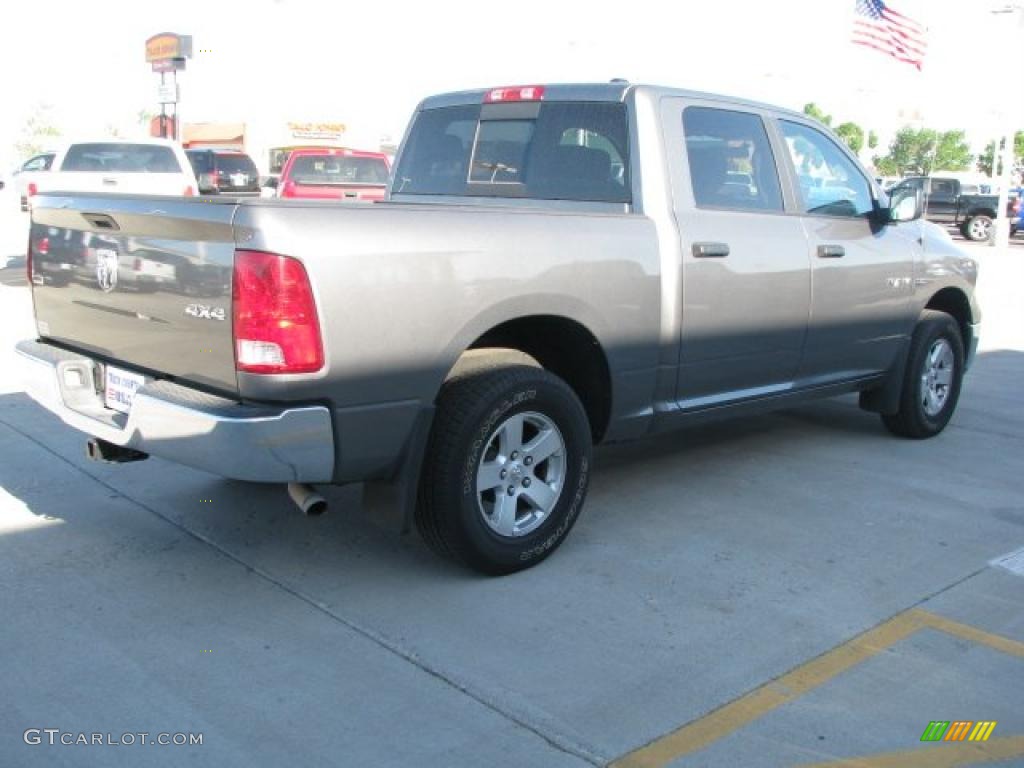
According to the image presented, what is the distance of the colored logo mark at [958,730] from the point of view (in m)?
3.13

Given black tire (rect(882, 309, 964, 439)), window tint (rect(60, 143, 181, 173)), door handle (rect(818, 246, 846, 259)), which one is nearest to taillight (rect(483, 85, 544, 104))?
door handle (rect(818, 246, 846, 259))

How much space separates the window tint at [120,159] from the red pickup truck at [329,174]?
2.30 metres

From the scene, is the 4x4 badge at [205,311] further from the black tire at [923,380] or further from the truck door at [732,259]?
the black tire at [923,380]

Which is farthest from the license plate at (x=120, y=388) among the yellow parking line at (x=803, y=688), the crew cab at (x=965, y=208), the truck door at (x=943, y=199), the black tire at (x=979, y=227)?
the truck door at (x=943, y=199)

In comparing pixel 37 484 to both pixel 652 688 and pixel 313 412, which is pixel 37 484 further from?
pixel 652 688

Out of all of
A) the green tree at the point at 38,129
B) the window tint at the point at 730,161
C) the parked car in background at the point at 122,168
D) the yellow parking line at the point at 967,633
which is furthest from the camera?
the green tree at the point at 38,129

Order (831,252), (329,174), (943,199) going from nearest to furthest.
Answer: (831,252)
(329,174)
(943,199)

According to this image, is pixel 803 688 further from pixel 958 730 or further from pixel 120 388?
pixel 120 388

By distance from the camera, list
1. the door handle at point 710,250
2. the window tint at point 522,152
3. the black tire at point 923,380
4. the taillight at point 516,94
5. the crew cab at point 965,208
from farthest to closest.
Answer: the crew cab at point 965,208
the black tire at point 923,380
the taillight at point 516,94
the window tint at point 522,152
the door handle at point 710,250

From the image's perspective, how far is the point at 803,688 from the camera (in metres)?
3.36

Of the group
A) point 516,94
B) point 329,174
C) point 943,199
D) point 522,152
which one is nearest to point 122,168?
point 329,174

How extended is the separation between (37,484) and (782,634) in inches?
142

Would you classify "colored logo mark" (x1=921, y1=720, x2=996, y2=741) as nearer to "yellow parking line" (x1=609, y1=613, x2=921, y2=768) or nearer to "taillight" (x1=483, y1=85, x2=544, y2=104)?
"yellow parking line" (x1=609, y1=613, x2=921, y2=768)

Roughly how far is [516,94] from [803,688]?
320 cm
